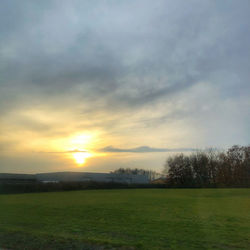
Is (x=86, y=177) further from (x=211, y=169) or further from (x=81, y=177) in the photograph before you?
(x=211, y=169)

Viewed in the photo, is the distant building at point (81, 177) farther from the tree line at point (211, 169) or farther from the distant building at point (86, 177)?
the tree line at point (211, 169)

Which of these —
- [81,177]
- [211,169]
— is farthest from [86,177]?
[211,169]

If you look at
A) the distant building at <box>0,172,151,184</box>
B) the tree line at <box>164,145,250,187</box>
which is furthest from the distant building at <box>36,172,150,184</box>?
the tree line at <box>164,145,250,187</box>

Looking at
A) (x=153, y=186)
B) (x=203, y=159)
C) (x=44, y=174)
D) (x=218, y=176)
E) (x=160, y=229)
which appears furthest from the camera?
(x=44, y=174)

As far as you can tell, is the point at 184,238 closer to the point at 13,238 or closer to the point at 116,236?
the point at 116,236

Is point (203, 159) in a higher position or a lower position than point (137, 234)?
higher

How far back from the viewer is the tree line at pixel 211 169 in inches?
3024

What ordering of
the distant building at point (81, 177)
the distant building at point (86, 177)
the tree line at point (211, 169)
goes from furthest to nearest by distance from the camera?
the distant building at point (86, 177) → the distant building at point (81, 177) → the tree line at point (211, 169)

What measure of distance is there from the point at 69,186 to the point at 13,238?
53.0m

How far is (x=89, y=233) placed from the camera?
33.9 feet

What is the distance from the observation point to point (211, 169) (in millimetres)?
86688

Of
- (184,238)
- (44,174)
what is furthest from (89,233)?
(44,174)

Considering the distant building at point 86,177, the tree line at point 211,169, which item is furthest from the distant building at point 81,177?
the tree line at point 211,169

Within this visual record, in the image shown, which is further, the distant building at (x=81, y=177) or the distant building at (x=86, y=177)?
the distant building at (x=86, y=177)
